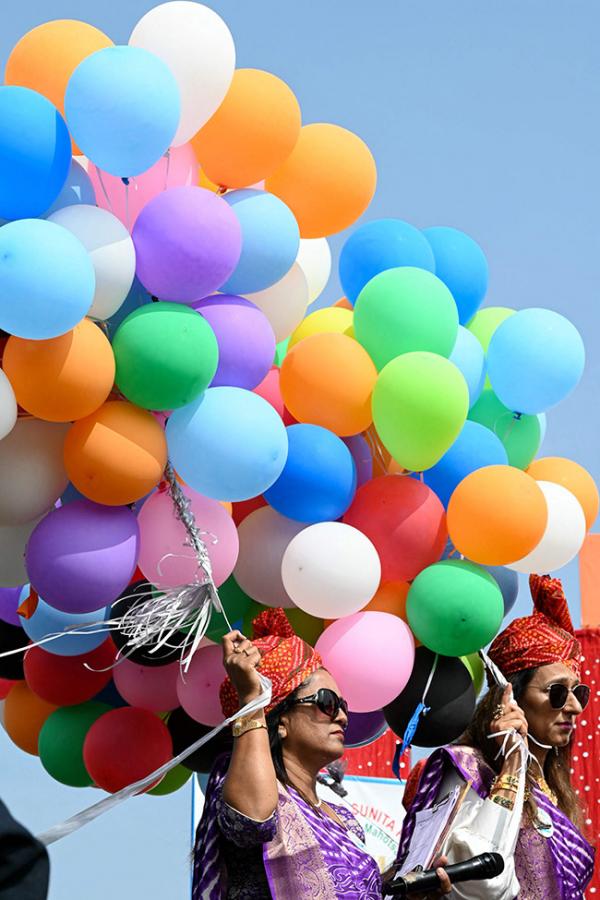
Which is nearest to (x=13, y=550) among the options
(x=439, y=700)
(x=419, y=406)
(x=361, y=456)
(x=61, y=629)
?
(x=61, y=629)

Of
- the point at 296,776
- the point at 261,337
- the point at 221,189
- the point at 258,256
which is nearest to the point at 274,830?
the point at 296,776

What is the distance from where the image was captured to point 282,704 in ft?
10.9

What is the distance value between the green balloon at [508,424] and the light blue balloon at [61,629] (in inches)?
52.4

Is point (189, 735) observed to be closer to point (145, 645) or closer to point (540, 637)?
point (145, 645)

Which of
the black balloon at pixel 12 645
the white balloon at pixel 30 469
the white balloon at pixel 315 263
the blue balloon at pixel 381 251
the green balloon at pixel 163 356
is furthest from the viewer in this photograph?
the white balloon at pixel 315 263

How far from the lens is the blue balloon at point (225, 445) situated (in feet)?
10.3

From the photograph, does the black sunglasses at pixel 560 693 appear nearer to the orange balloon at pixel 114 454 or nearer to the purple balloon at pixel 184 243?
the orange balloon at pixel 114 454

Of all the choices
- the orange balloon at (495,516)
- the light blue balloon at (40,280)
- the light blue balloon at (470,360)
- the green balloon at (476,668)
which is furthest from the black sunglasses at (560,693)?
the light blue balloon at (40,280)

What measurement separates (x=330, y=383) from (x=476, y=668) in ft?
3.33

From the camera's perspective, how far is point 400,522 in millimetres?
3561

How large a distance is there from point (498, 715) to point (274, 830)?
0.94 meters

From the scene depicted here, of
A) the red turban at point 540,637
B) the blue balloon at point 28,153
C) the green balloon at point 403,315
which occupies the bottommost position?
the red turban at point 540,637

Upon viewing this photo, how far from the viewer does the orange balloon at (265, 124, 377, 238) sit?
12.1 ft

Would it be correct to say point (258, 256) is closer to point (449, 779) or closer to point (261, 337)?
point (261, 337)
